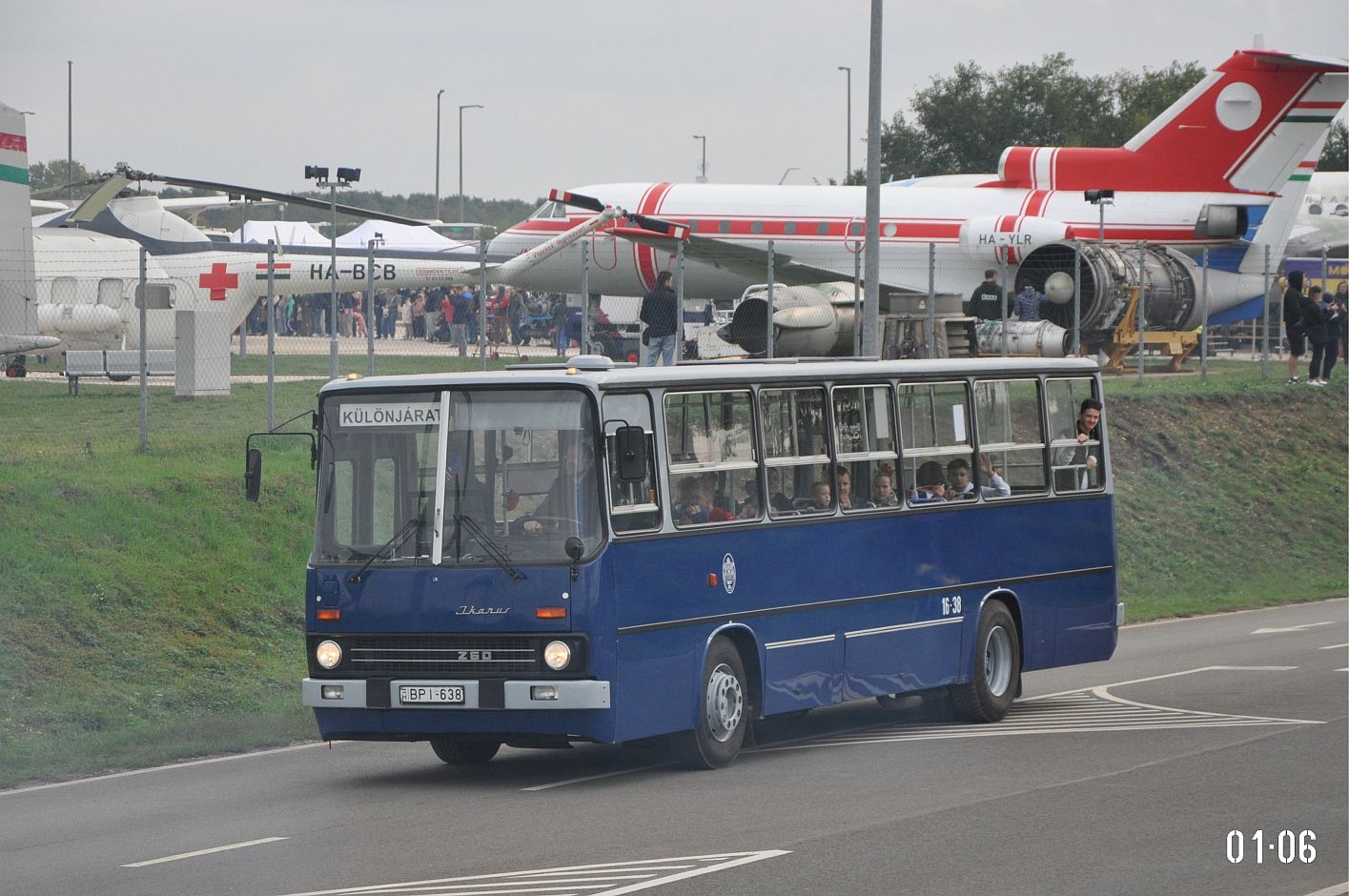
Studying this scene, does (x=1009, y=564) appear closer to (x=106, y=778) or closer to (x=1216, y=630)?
(x=106, y=778)

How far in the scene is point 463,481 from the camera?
12.8 metres

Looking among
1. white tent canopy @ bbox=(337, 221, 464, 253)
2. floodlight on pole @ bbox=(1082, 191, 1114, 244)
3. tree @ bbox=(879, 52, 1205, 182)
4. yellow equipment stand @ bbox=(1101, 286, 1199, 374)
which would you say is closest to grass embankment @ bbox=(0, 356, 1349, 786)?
floodlight on pole @ bbox=(1082, 191, 1114, 244)

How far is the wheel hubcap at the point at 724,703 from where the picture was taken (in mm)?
13430

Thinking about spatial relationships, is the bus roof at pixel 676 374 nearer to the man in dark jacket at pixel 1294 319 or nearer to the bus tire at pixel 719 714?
the bus tire at pixel 719 714

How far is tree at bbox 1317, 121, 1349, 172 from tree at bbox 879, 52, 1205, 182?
9364 mm

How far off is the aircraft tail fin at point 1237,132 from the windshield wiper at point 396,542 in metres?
30.8

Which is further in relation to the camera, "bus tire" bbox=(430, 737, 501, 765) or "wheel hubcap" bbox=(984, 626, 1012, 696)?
"wheel hubcap" bbox=(984, 626, 1012, 696)

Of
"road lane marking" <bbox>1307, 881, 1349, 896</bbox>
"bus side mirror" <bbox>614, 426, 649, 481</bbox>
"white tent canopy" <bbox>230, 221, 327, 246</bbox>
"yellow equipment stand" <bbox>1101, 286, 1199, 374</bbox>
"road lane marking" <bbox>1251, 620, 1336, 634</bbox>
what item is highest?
"white tent canopy" <bbox>230, 221, 327, 246</bbox>

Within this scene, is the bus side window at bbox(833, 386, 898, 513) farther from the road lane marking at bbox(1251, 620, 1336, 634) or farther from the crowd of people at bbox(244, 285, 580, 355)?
the crowd of people at bbox(244, 285, 580, 355)

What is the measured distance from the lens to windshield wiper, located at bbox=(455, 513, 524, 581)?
12531 millimetres

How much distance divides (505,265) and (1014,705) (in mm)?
23793

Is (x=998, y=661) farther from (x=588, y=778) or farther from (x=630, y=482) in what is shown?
(x=630, y=482)

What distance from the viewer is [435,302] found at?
4691 centimetres

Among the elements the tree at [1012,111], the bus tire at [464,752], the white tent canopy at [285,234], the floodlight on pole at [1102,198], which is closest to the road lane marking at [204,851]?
the bus tire at [464,752]
